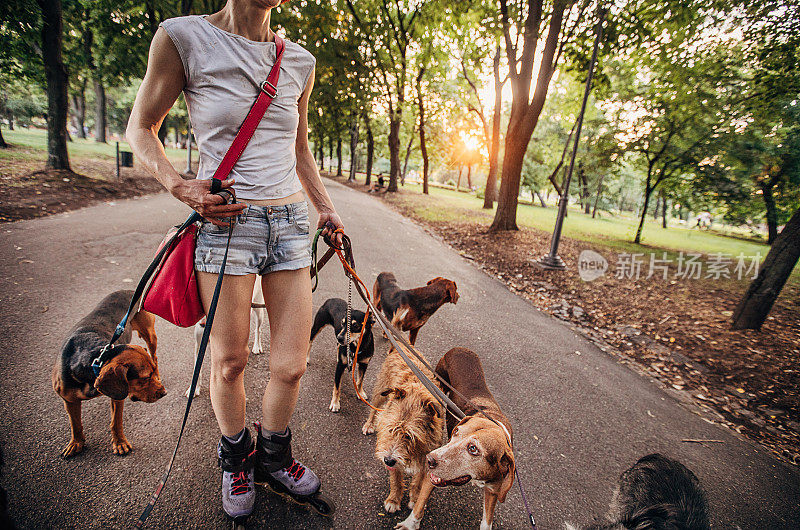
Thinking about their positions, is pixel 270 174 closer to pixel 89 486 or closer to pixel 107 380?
pixel 107 380

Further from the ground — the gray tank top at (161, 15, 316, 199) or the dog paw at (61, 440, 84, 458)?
the gray tank top at (161, 15, 316, 199)

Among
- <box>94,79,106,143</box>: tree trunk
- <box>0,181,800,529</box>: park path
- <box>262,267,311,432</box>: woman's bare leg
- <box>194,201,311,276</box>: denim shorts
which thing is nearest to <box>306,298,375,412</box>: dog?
<box>0,181,800,529</box>: park path

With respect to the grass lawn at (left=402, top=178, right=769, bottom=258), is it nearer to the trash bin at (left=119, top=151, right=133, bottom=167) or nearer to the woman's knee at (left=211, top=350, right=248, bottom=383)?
the woman's knee at (left=211, top=350, right=248, bottom=383)

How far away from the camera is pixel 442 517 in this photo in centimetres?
221

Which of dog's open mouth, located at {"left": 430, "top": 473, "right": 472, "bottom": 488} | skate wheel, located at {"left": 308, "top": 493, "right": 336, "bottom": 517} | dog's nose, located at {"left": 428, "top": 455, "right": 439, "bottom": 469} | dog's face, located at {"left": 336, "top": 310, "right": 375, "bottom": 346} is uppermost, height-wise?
dog's face, located at {"left": 336, "top": 310, "right": 375, "bottom": 346}

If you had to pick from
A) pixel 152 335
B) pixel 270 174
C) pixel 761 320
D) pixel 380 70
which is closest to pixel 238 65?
pixel 270 174

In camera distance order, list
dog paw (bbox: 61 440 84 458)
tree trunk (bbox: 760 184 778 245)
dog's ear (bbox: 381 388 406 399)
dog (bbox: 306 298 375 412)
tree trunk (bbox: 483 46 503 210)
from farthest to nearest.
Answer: tree trunk (bbox: 483 46 503 210) < tree trunk (bbox: 760 184 778 245) < dog (bbox: 306 298 375 412) < dog's ear (bbox: 381 388 406 399) < dog paw (bbox: 61 440 84 458)

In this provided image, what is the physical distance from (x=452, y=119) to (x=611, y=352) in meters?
25.9

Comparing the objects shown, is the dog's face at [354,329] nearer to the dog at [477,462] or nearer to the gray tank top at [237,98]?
the dog at [477,462]

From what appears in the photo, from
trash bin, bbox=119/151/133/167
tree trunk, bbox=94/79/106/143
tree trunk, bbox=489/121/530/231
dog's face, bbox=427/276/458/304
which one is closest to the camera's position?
dog's face, bbox=427/276/458/304

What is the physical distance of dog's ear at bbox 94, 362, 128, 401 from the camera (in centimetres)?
188

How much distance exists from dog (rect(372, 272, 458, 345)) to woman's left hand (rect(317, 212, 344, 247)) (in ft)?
5.99

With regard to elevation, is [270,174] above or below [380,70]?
below

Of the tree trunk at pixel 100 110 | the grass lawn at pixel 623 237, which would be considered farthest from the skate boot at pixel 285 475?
the tree trunk at pixel 100 110
